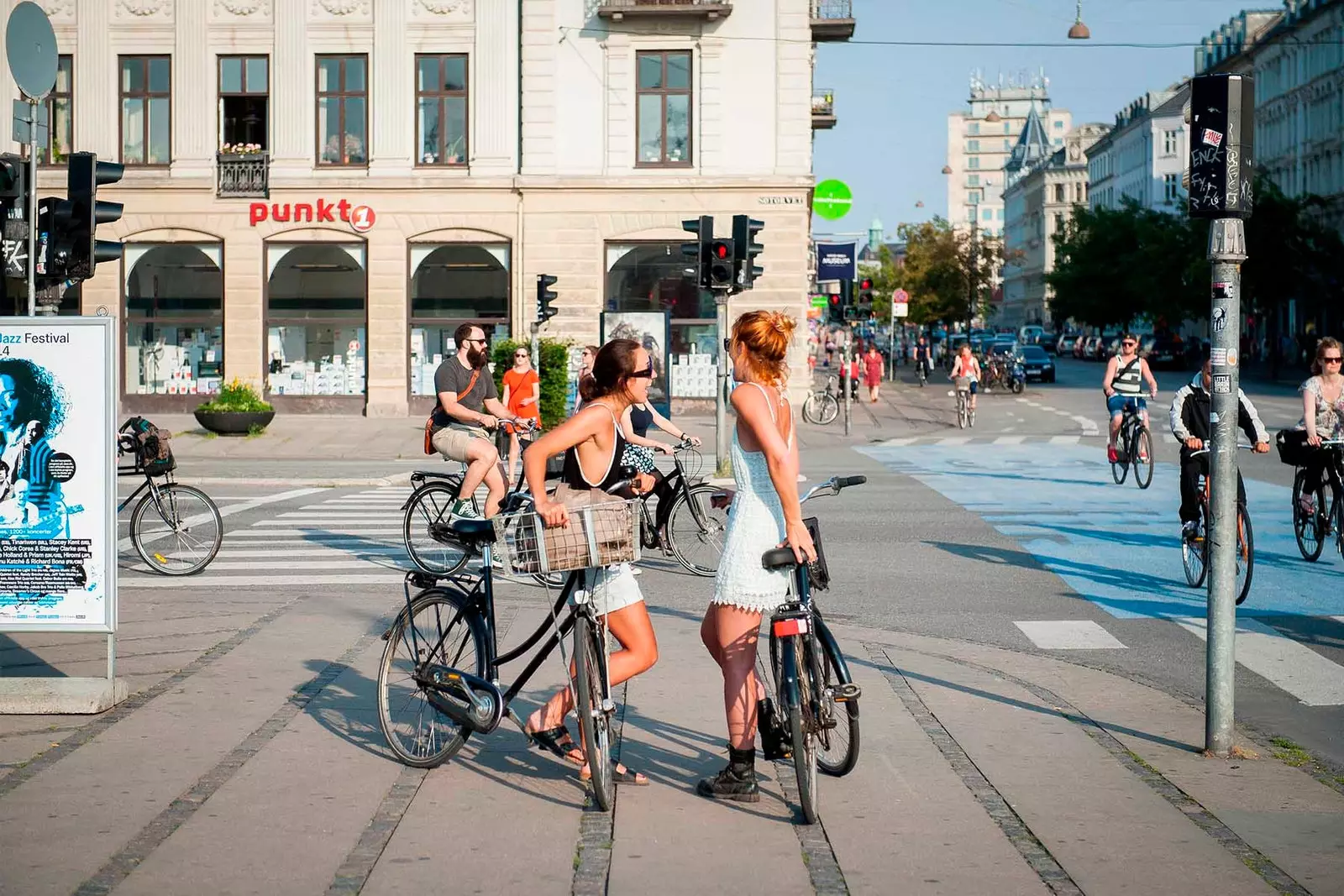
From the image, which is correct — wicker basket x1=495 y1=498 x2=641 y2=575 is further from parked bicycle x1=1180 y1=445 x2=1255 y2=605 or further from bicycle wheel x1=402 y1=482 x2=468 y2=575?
bicycle wheel x1=402 y1=482 x2=468 y2=575

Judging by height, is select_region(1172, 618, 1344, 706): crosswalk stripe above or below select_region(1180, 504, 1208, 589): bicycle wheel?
below

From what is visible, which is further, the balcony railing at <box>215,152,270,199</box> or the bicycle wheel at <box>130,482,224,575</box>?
the balcony railing at <box>215,152,270,199</box>

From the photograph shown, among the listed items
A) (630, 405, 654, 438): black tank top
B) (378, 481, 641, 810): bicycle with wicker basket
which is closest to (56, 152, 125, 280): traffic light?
(630, 405, 654, 438): black tank top

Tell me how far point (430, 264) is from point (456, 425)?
2415cm

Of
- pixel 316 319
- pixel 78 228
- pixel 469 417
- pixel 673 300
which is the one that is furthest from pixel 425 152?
pixel 469 417

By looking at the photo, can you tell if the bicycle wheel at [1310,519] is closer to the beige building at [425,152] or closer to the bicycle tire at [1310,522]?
the bicycle tire at [1310,522]

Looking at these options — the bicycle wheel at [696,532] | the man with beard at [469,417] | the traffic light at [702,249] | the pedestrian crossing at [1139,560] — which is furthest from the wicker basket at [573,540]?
the traffic light at [702,249]

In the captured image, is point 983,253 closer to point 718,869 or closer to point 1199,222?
point 1199,222

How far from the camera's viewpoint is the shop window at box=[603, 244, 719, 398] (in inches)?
1430

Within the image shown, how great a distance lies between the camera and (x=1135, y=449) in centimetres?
2033

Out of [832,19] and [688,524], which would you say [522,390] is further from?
[832,19]

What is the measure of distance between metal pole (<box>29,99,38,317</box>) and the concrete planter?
51.2 feet

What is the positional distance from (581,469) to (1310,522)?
8.65 metres

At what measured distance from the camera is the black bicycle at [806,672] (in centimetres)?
570
